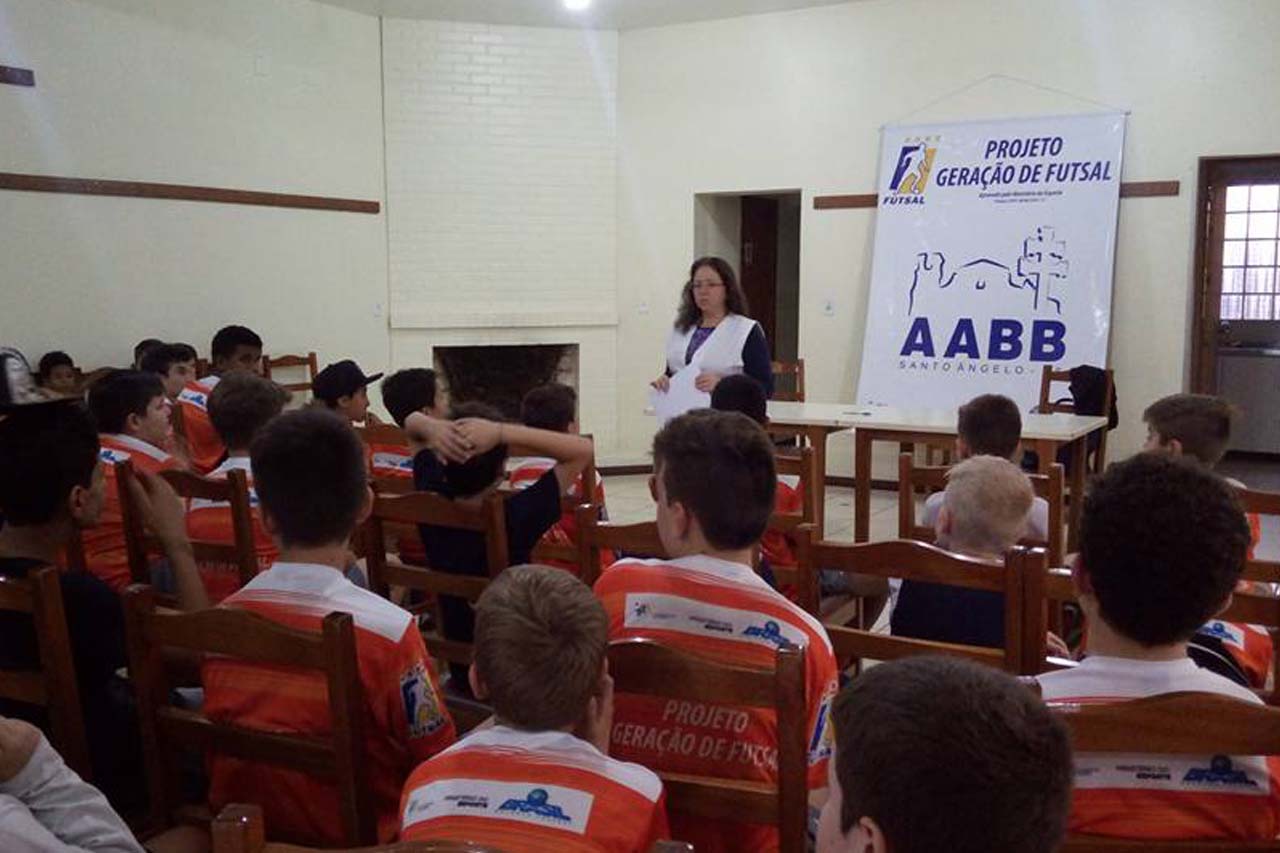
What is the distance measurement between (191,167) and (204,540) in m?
4.29

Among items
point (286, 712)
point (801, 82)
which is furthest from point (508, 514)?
point (801, 82)

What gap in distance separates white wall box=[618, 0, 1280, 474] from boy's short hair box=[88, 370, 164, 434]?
16.0ft

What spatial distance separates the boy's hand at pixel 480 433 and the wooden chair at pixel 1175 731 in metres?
1.24

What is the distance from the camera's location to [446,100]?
Answer: 727 centimetres

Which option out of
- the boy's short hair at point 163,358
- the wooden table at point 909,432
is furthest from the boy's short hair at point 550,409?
the boy's short hair at point 163,358

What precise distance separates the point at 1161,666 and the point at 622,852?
2.31 ft

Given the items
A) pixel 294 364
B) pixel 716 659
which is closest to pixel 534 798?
pixel 716 659

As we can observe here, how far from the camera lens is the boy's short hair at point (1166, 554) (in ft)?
4.38

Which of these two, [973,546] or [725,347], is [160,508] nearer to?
[973,546]

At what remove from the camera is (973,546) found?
2.11 m

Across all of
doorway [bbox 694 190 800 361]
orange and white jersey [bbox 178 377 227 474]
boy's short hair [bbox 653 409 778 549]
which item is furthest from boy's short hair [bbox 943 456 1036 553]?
doorway [bbox 694 190 800 361]

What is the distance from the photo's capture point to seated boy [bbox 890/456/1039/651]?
202 centimetres

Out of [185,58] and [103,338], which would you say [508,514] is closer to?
[103,338]

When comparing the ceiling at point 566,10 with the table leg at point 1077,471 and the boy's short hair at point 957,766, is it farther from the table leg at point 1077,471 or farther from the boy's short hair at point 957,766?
the boy's short hair at point 957,766
